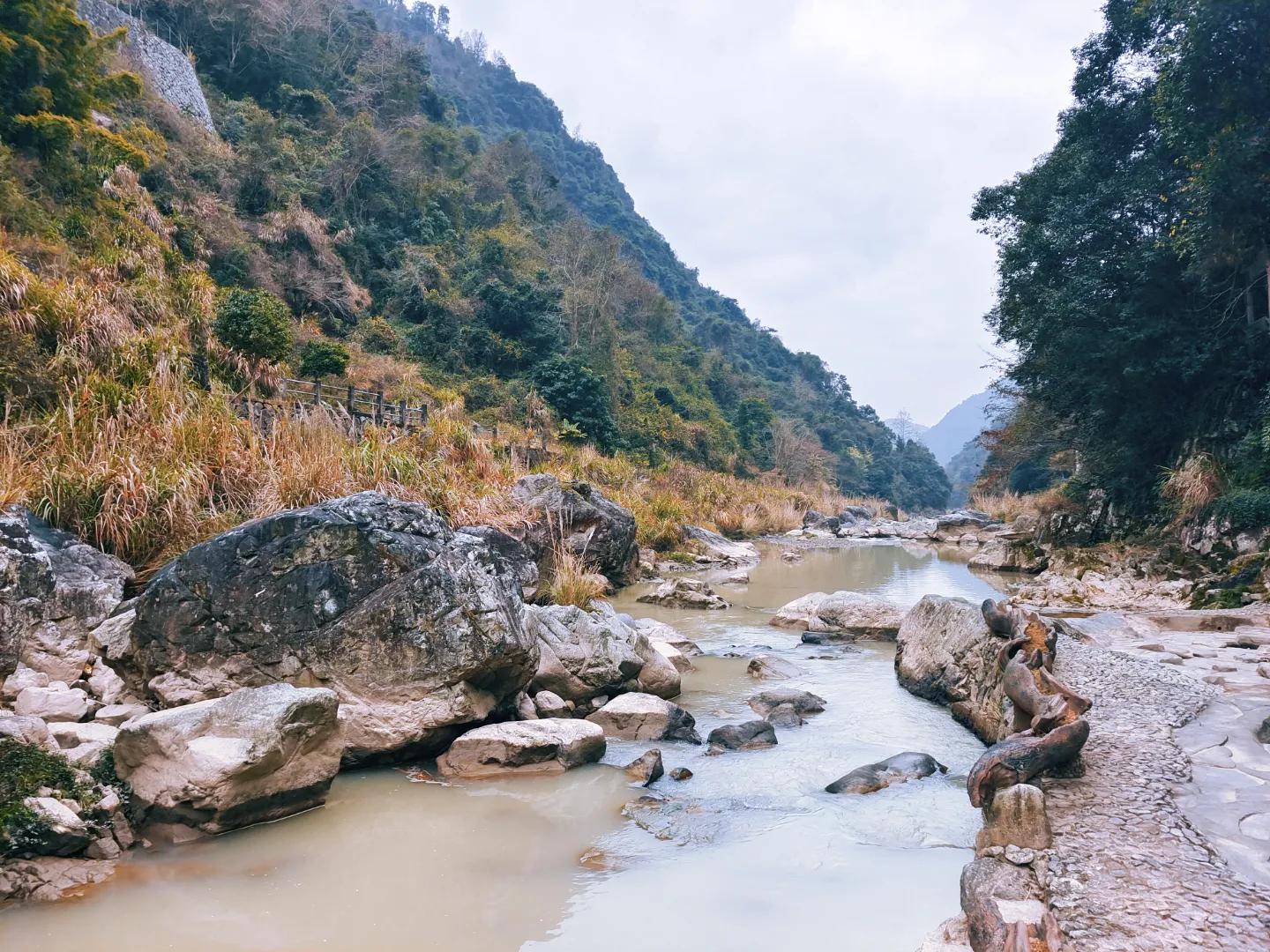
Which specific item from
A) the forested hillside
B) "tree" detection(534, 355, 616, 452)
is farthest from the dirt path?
"tree" detection(534, 355, 616, 452)

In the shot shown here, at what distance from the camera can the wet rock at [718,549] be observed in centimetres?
1861

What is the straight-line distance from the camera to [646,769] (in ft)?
15.5

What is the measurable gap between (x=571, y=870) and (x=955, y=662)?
429 centimetres

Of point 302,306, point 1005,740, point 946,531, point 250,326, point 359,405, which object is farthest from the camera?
point 946,531

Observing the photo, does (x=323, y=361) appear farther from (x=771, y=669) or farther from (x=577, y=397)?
(x=771, y=669)

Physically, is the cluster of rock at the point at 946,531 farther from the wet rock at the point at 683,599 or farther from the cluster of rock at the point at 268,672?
the cluster of rock at the point at 268,672

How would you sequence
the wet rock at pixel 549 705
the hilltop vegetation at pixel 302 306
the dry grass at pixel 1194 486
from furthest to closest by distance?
the dry grass at pixel 1194 486, the hilltop vegetation at pixel 302 306, the wet rock at pixel 549 705

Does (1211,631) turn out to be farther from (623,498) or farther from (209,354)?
(209,354)

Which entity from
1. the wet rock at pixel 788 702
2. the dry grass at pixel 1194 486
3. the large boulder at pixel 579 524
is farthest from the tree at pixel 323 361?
the dry grass at pixel 1194 486

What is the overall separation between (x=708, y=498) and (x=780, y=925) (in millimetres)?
23113

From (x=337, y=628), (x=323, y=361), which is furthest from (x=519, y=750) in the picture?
(x=323, y=361)

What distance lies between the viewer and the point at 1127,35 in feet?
45.9

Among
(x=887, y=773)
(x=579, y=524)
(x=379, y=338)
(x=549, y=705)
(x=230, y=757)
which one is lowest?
(x=887, y=773)

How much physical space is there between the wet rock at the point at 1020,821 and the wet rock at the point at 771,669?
439cm
